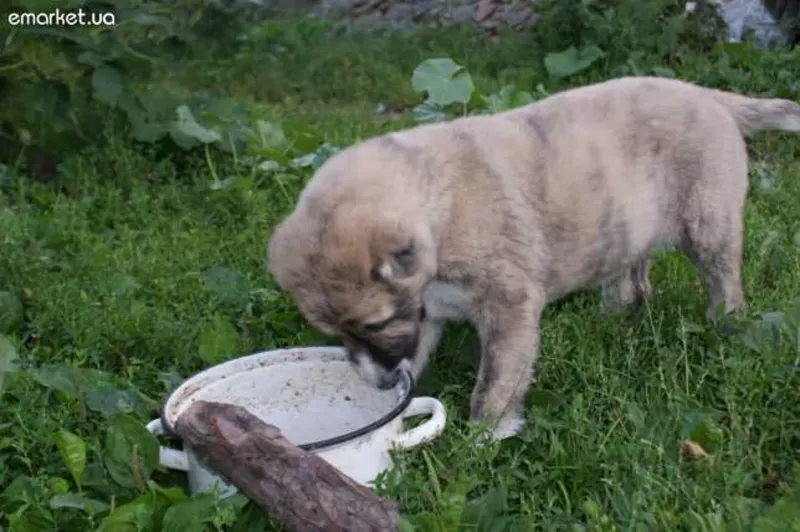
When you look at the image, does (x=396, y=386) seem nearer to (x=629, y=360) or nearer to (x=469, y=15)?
(x=629, y=360)

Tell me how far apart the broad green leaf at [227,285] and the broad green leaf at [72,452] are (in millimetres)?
1385

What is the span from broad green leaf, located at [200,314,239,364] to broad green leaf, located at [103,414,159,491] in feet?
2.81

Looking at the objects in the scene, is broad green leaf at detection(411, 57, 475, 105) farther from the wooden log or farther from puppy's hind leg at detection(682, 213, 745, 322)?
the wooden log

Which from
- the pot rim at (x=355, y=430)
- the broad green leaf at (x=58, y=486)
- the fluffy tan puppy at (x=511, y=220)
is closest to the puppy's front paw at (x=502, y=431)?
the fluffy tan puppy at (x=511, y=220)

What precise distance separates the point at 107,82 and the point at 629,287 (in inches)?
116

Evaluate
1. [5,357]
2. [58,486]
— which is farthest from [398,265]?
[5,357]

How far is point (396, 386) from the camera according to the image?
3.88 meters

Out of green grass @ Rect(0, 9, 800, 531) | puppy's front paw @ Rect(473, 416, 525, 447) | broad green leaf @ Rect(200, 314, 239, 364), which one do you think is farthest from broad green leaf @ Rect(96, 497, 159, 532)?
broad green leaf @ Rect(200, 314, 239, 364)

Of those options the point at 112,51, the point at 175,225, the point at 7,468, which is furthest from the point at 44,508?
the point at 112,51

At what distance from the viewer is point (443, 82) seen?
646 cm

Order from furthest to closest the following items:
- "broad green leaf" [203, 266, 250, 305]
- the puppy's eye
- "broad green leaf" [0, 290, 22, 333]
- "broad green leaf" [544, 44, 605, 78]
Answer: "broad green leaf" [544, 44, 605, 78]
"broad green leaf" [203, 266, 250, 305]
"broad green leaf" [0, 290, 22, 333]
the puppy's eye

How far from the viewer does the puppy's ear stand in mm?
3482

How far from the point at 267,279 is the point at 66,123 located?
2.00 meters
